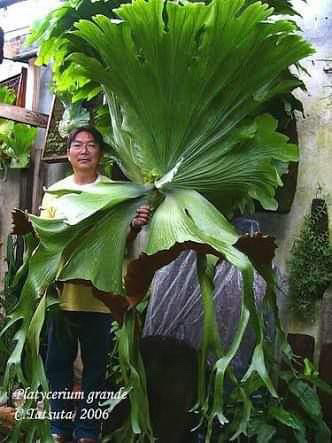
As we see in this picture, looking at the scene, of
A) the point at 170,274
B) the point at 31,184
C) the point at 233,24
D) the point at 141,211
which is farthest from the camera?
the point at 31,184

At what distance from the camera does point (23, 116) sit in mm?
3805

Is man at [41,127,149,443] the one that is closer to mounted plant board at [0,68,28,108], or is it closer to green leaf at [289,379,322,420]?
green leaf at [289,379,322,420]

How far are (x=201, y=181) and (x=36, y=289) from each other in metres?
0.61

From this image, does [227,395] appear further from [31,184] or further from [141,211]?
[31,184]

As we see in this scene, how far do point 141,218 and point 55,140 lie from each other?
1.79 m

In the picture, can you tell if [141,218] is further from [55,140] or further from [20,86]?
[20,86]

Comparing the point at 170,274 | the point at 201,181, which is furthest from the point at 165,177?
the point at 170,274

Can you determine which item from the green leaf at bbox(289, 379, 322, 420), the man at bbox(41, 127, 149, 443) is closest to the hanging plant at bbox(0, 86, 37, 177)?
the man at bbox(41, 127, 149, 443)

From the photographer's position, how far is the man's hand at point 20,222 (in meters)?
2.03

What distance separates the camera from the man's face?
2.31 m

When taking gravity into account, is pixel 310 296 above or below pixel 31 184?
below

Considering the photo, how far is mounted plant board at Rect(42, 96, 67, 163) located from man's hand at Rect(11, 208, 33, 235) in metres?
1.64

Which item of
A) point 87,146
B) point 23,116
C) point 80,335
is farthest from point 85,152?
point 23,116

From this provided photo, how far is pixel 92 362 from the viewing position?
7.66 ft
